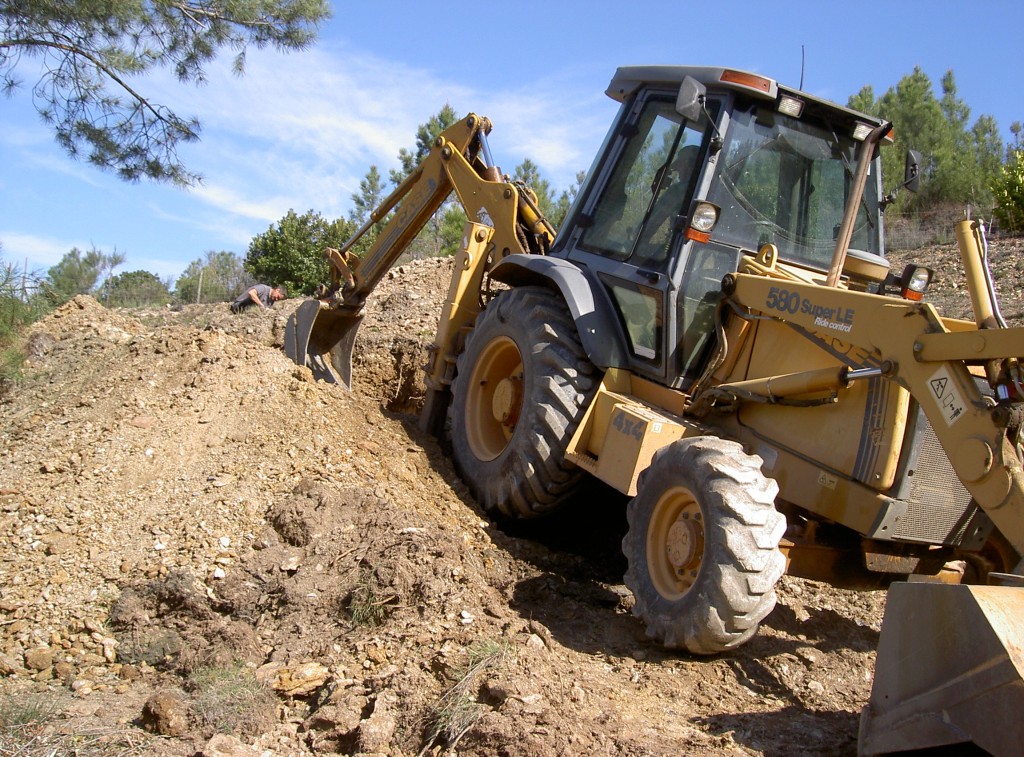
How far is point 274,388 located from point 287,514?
153 cm

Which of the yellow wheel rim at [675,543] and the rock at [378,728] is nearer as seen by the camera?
the rock at [378,728]

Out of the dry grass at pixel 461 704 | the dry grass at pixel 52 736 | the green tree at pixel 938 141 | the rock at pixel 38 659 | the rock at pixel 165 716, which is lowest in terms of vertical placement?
the rock at pixel 38 659

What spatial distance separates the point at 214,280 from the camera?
80.6 feet

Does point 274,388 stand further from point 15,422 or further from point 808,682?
point 808,682

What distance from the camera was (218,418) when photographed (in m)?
5.83

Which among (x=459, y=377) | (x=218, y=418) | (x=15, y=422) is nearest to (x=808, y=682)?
(x=459, y=377)

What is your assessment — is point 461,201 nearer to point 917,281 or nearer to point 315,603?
point 917,281

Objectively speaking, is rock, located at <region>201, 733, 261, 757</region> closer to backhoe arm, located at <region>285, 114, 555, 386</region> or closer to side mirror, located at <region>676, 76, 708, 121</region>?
side mirror, located at <region>676, 76, 708, 121</region>

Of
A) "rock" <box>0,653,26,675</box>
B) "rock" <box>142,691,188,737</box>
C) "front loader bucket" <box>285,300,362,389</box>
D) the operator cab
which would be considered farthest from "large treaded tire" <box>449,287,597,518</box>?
"rock" <box>0,653,26,675</box>

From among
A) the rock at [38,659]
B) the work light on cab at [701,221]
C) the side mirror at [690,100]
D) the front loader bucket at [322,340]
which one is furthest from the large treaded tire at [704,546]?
the front loader bucket at [322,340]

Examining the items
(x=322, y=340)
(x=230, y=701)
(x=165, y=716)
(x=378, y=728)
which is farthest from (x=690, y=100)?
(x=322, y=340)

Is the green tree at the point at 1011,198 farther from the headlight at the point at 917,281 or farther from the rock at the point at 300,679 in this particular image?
the rock at the point at 300,679

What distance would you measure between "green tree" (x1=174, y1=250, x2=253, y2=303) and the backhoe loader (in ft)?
46.3

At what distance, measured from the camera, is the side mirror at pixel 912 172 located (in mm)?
5211
